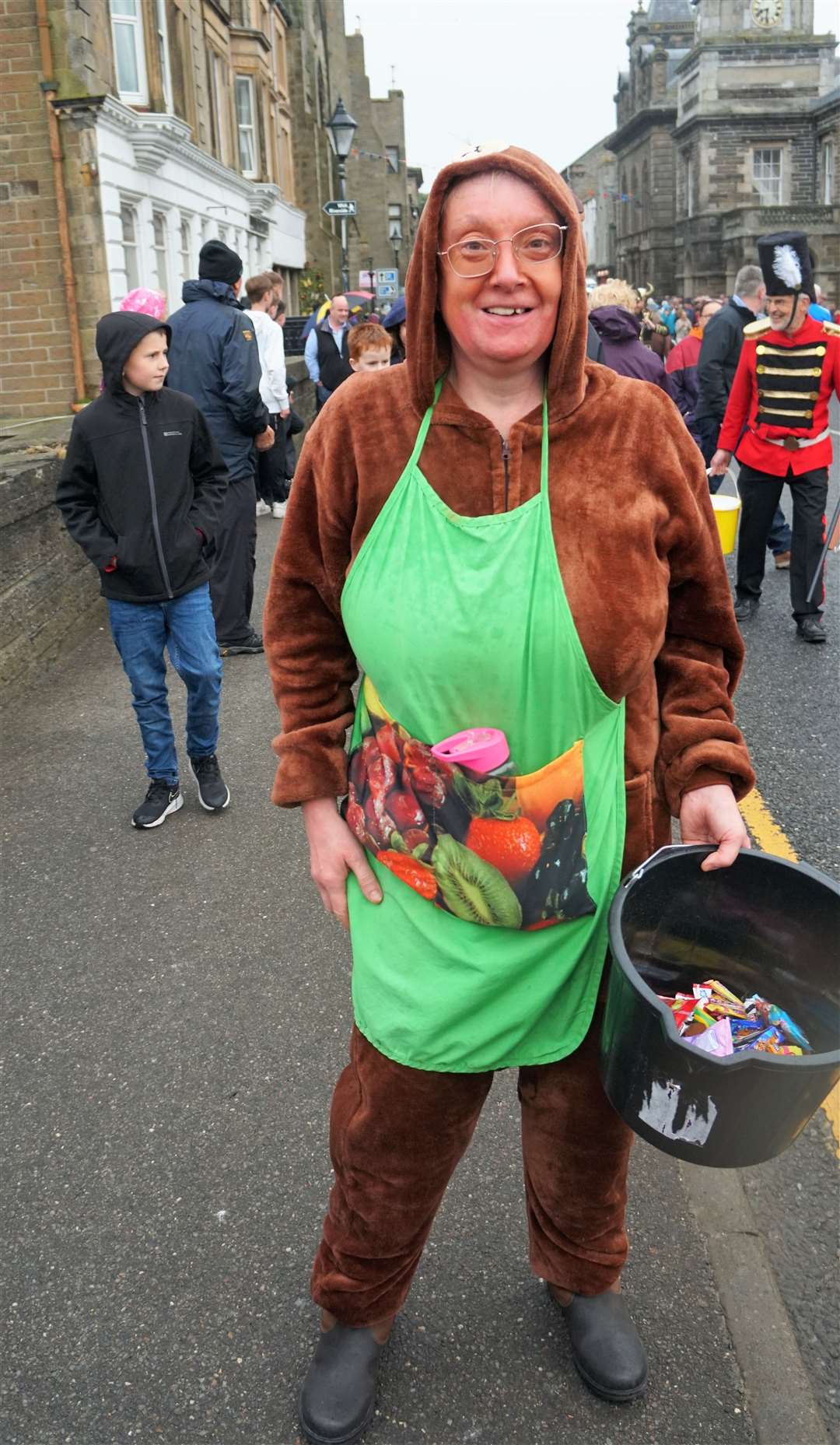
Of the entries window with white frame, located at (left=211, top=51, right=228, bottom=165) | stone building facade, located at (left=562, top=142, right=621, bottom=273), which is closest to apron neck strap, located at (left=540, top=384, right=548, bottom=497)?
window with white frame, located at (left=211, top=51, right=228, bottom=165)

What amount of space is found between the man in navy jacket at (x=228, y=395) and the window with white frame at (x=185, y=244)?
14696mm

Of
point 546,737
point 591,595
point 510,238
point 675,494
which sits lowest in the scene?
point 546,737

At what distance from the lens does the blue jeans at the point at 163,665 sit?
201 inches

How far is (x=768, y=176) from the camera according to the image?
6994 cm

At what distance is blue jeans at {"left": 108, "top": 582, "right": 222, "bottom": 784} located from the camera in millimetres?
5109

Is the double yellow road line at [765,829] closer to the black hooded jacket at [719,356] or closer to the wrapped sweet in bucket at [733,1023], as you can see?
the wrapped sweet in bucket at [733,1023]

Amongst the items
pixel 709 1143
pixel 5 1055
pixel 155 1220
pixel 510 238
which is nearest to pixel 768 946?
pixel 709 1143

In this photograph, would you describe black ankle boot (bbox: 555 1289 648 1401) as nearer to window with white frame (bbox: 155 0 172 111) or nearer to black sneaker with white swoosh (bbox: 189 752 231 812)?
black sneaker with white swoosh (bbox: 189 752 231 812)

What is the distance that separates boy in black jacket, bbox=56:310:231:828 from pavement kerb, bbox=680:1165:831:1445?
2938 millimetres

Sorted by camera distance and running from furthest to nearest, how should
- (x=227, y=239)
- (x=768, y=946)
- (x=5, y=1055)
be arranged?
(x=227, y=239) → (x=5, y=1055) → (x=768, y=946)

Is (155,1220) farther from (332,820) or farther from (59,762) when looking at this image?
(59,762)

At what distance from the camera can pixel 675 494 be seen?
74.9 inches

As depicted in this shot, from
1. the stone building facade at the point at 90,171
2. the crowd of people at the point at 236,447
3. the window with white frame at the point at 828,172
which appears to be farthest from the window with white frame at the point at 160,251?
the window with white frame at the point at 828,172

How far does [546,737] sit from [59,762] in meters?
4.44
